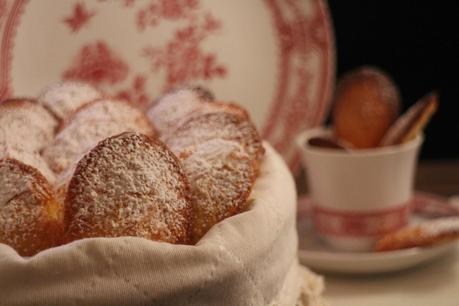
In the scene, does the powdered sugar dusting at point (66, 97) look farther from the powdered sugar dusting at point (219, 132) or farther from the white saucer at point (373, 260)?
the white saucer at point (373, 260)

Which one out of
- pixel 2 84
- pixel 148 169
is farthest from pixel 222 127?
pixel 2 84

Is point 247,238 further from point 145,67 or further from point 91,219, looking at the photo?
point 145,67

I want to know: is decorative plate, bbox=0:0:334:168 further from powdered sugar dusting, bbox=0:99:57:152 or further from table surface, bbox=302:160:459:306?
table surface, bbox=302:160:459:306

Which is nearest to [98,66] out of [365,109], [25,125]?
[25,125]

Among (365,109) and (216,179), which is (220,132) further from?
(365,109)

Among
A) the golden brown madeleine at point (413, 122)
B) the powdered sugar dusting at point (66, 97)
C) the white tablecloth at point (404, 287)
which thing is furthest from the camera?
the golden brown madeleine at point (413, 122)

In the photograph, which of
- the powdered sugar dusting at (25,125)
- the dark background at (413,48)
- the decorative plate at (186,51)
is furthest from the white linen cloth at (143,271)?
the dark background at (413,48)
